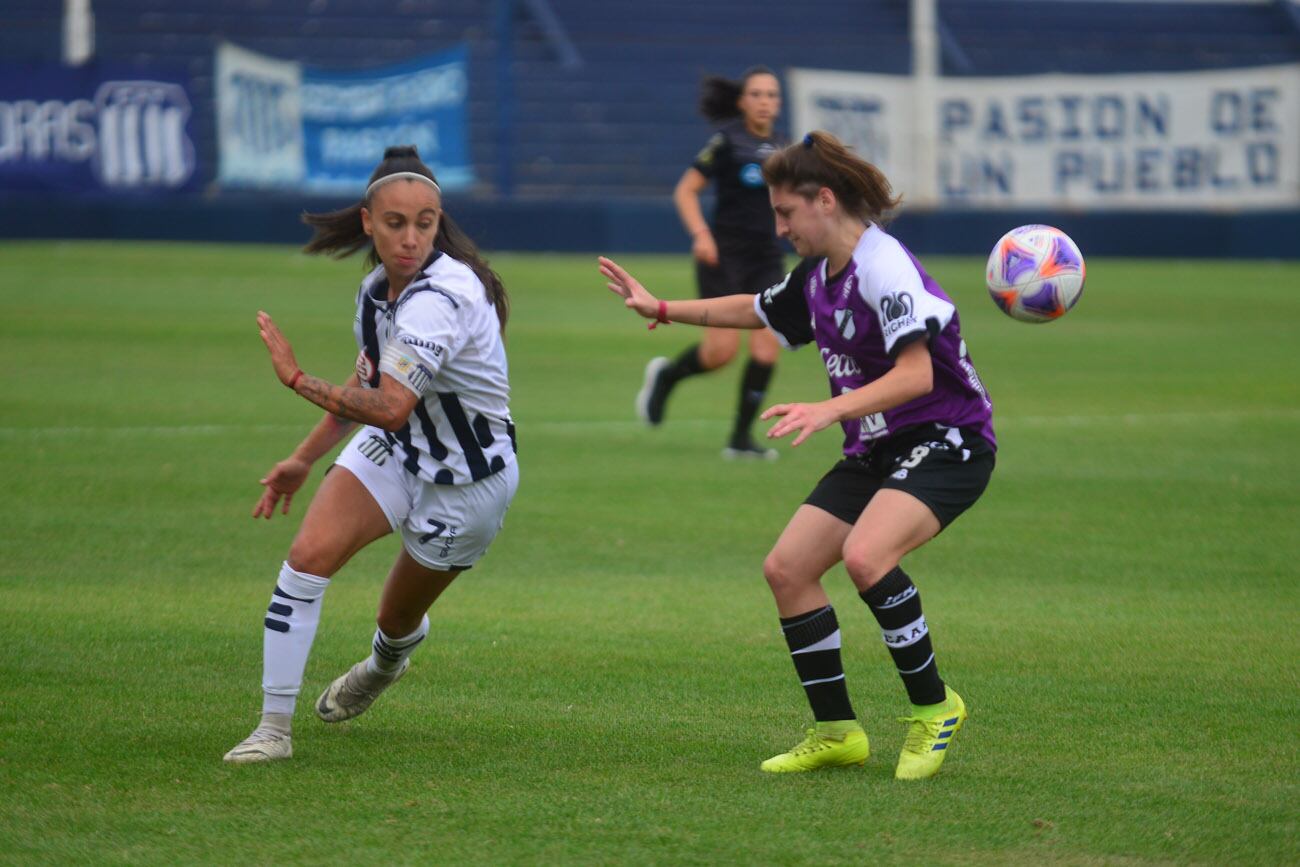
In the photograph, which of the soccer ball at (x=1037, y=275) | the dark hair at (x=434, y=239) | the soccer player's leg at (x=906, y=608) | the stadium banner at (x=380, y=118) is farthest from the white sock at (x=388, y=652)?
the stadium banner at (x=380, y=118)

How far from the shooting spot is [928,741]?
499 centimetres

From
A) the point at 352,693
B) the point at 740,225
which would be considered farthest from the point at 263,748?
the point at 740,225

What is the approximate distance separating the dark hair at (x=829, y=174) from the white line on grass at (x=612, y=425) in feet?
24.2

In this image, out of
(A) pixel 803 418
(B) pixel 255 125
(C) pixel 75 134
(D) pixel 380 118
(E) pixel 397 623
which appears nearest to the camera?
(A) pixel 803 418

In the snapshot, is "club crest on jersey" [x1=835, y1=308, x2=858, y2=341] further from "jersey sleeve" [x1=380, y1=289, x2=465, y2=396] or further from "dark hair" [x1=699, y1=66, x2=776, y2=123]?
"dark hair" [x1=699, y1=66, x2=776, y2=123]

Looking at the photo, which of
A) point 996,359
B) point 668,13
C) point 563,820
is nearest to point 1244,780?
point 563,820

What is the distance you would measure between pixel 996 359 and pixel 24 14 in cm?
2185

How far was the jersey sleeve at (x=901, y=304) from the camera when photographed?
4.85 metres

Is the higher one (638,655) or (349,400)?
(349,400)

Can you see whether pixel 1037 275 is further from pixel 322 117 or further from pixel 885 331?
Answer: pixel 322 117

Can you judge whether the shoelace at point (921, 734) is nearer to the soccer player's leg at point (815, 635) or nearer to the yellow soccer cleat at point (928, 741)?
the yellow soccer cleat at point (928, 741)

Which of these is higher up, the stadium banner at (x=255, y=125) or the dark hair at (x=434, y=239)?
the dark hair at (x=434, y=239)

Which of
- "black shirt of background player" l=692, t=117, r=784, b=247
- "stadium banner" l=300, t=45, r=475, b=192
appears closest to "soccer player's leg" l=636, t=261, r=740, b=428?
"black shirt of background player" l=692, t=117, r=784, b=247

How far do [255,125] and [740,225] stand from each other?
20.3 metres
